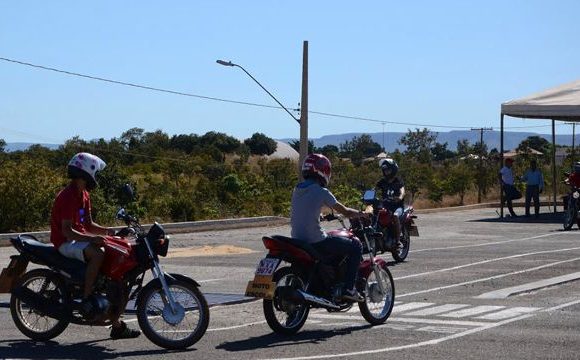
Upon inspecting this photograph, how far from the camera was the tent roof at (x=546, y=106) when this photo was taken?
3431 cm

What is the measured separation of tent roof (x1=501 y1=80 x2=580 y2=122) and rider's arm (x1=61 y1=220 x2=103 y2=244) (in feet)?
84.5

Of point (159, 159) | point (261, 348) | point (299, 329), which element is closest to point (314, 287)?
point (299, 329)

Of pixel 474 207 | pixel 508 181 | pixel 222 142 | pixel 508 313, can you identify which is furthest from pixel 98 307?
pixel 222 142

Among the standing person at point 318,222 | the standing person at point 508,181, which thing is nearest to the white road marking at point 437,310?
the standing person at point 318,222

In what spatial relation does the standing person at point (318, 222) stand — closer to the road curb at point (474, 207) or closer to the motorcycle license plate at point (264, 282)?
the motorcycle license plate at point (264, 282)

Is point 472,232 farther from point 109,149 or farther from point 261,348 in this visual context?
point 109,149

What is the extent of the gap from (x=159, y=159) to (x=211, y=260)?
5124cm

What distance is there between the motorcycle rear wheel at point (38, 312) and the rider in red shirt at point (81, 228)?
0.97ft

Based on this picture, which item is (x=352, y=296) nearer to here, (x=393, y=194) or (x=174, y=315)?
(x=174, y=315)

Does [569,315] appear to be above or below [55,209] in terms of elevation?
below

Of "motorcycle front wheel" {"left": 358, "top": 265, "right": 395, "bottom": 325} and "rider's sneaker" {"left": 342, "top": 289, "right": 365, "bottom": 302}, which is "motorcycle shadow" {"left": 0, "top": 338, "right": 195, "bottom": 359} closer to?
"rider's sneaker" {"left": 342, "top": 289, "right": 365, "bottom": 302}

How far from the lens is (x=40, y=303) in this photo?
10.7 metres

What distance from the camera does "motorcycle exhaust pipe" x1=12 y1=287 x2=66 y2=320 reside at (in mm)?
10680

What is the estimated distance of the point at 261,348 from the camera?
34.7 ft
